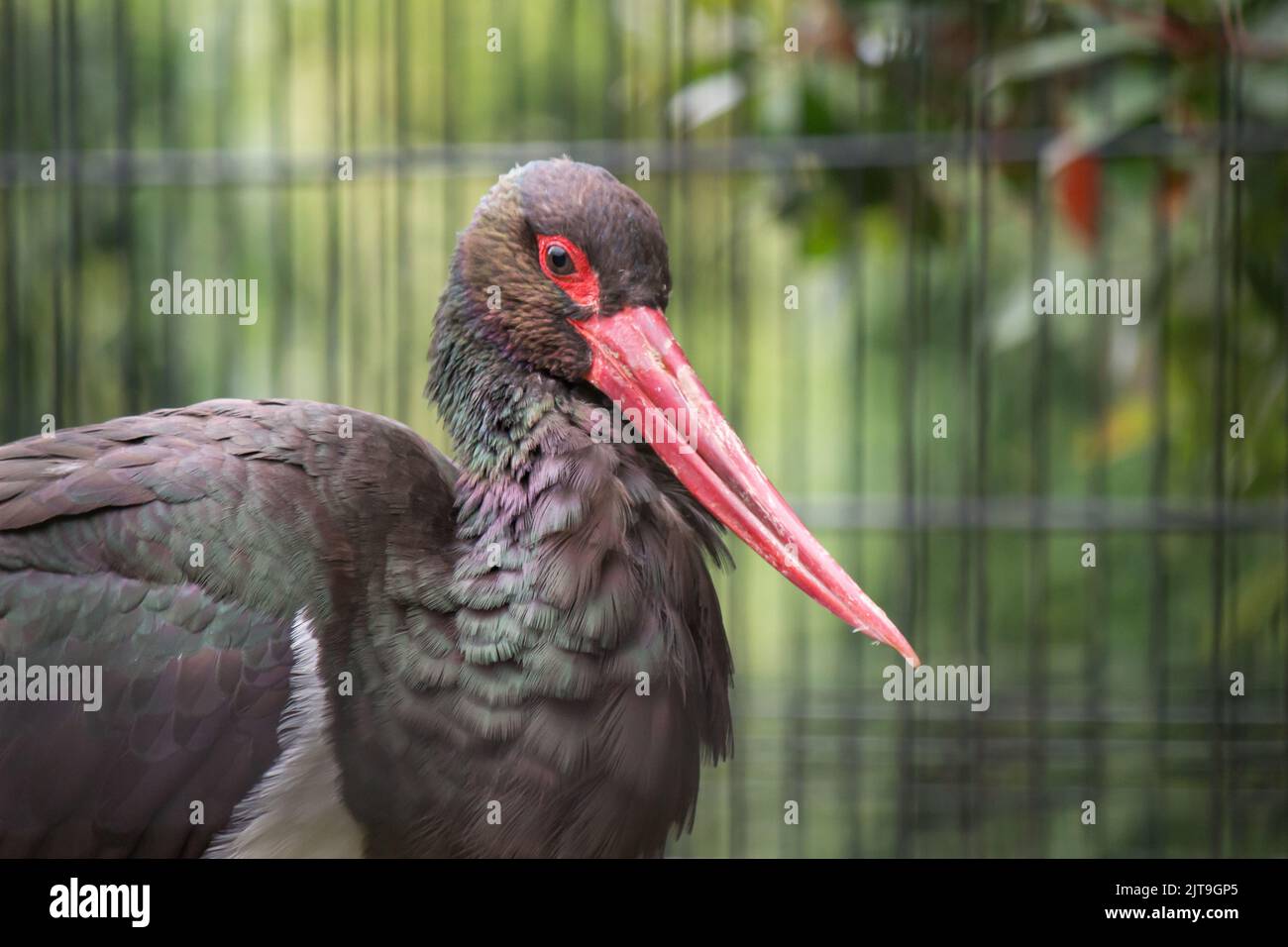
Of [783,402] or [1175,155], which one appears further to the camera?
[783,402]

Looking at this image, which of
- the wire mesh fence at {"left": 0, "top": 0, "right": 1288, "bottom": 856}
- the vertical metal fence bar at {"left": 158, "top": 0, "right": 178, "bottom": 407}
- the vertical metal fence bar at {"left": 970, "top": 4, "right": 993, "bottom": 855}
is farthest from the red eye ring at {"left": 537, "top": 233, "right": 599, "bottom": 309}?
the vertical metal fence bar at {"left": 158, "top": 0, "right": 178, "bottom": 407}

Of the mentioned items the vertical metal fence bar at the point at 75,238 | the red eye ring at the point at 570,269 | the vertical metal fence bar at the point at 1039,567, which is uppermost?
the vertical metal fence bar at the point at 75,238

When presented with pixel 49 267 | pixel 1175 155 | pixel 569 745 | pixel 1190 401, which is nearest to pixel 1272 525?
pixel 1190 401

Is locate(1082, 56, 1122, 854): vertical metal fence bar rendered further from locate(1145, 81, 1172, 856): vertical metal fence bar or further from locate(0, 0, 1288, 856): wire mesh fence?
locate(1145, 81, 1172, 856): vertical metal fence bar

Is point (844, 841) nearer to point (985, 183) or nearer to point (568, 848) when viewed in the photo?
point (985, 183)

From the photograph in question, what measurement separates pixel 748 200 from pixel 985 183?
704 millimetres

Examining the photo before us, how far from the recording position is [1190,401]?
135 inches

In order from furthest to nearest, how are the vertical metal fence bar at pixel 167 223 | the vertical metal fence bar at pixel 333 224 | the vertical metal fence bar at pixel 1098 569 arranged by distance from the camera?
the vertical metal fence bar at pixel 167 223
the vertical metal fence bar at pixel 333 224
the vertical metal fence bar at pixel 1098 569

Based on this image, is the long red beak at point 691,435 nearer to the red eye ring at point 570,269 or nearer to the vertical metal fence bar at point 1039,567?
the red eye ring at point 570,269

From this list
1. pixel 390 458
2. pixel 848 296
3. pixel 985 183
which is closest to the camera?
pixel 390 458

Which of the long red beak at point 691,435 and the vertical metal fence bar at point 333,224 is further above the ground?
the vertical metal fence bar at point 333,224

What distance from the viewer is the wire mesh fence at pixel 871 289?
319cm

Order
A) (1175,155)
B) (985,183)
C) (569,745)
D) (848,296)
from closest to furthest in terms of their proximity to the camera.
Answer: (569,745) → (1175,155) → (985,183) → (848,296)

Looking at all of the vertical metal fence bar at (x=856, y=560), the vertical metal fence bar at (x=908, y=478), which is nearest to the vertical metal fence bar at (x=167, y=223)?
the vertical metal fence bar at (x=856, y=560)
